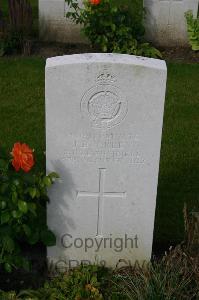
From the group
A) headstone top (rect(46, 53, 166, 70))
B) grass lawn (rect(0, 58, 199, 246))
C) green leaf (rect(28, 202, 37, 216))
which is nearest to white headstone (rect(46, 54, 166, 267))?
headstone top (rect(46, 53, 166, 70))

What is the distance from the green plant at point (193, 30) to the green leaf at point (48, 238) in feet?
15.9

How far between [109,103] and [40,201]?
2.71 feet

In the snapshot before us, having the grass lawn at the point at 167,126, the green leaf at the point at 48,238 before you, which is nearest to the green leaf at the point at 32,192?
the green leaf at the point at 48,238

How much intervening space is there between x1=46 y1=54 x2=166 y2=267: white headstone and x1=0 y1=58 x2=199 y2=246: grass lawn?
0.55 m

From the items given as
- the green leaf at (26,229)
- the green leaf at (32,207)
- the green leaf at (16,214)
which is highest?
the green leaf at (32,207)

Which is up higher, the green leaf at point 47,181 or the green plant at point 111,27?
the green plant at point 111,27

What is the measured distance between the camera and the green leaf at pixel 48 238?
11.5ft

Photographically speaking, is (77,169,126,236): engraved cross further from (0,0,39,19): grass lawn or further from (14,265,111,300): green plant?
(0,0,39,19): grass lawn

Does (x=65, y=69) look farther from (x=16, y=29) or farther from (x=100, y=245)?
(x=16, y=29)

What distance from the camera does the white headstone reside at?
321cm

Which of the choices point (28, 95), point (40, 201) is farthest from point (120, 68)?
point (28, 95)

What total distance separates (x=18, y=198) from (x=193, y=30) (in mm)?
5061

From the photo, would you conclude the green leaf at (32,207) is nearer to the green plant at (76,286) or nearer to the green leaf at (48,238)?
the green leaf at (48,238)

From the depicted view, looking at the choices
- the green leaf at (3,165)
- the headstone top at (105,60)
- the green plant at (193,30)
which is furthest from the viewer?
the green plant at (193,30)
